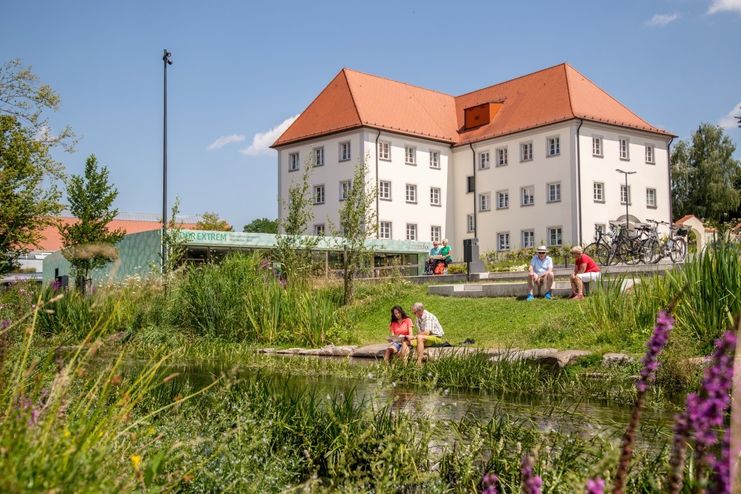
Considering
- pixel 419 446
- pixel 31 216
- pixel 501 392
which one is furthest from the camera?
pixel 31 216

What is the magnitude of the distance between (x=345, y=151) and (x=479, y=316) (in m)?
32.1

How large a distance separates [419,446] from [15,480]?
383 centimetres

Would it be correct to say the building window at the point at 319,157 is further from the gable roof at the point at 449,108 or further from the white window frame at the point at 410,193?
the white window frame at the point at 410,193

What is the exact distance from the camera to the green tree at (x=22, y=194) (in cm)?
2600

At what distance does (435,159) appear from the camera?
5228 cm

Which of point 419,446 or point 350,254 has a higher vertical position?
point 350,254

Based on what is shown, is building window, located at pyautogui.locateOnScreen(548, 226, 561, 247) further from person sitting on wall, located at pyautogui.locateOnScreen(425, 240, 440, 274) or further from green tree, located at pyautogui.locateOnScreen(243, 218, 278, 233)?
green tree, located at pyautogui.locateOnScreen(243, 218, 278, 233)

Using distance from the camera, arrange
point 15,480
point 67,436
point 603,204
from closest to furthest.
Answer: point 15,480 < point 67,436 < point 603,204

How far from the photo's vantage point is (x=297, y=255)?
74.7 feet

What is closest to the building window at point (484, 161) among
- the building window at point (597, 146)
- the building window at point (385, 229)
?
the building window at point (597, 146)

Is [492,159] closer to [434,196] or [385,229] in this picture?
[434,196]

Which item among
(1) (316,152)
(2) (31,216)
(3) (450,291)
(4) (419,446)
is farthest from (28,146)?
(4) (419,446)

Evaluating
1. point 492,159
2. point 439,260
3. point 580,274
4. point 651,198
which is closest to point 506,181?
point 492,159

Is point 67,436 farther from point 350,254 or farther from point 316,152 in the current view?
point 316,152
